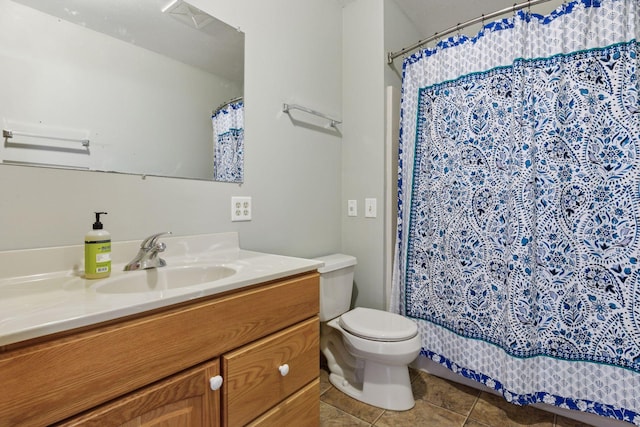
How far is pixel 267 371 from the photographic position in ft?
3.13

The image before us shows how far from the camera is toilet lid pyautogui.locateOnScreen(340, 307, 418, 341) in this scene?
1.48m

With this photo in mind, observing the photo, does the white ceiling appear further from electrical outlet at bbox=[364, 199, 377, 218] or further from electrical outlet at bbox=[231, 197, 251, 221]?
electrical outlet at bbox=[364, 199, 377, 218]

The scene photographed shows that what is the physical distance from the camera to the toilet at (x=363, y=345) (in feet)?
4.86

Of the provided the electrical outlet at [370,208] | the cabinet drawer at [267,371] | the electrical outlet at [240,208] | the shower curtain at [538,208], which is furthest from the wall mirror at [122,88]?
the shower curtain at [538,208]

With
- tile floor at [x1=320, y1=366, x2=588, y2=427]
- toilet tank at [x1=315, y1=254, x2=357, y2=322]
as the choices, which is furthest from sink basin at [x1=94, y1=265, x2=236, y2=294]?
tile floor at [x1=320, y1=366, x2=588, y2=427]

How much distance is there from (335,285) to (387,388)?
0.58 meters

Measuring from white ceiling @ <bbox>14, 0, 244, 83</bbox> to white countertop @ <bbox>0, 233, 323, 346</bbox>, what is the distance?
767 millimetres

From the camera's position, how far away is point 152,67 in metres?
1.22

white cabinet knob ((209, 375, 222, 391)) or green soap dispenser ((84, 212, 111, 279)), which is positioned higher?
green soap dispenser ((84, 212, 111, 279))

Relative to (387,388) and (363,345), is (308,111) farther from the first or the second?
(387,388)

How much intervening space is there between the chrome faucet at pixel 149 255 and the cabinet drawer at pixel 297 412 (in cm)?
61

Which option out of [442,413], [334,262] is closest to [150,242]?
[334,262]

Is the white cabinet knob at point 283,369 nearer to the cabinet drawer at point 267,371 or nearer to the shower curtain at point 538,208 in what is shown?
the cabinet drawer at point 267,371

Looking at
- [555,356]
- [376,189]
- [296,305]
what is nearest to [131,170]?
[296,305]
